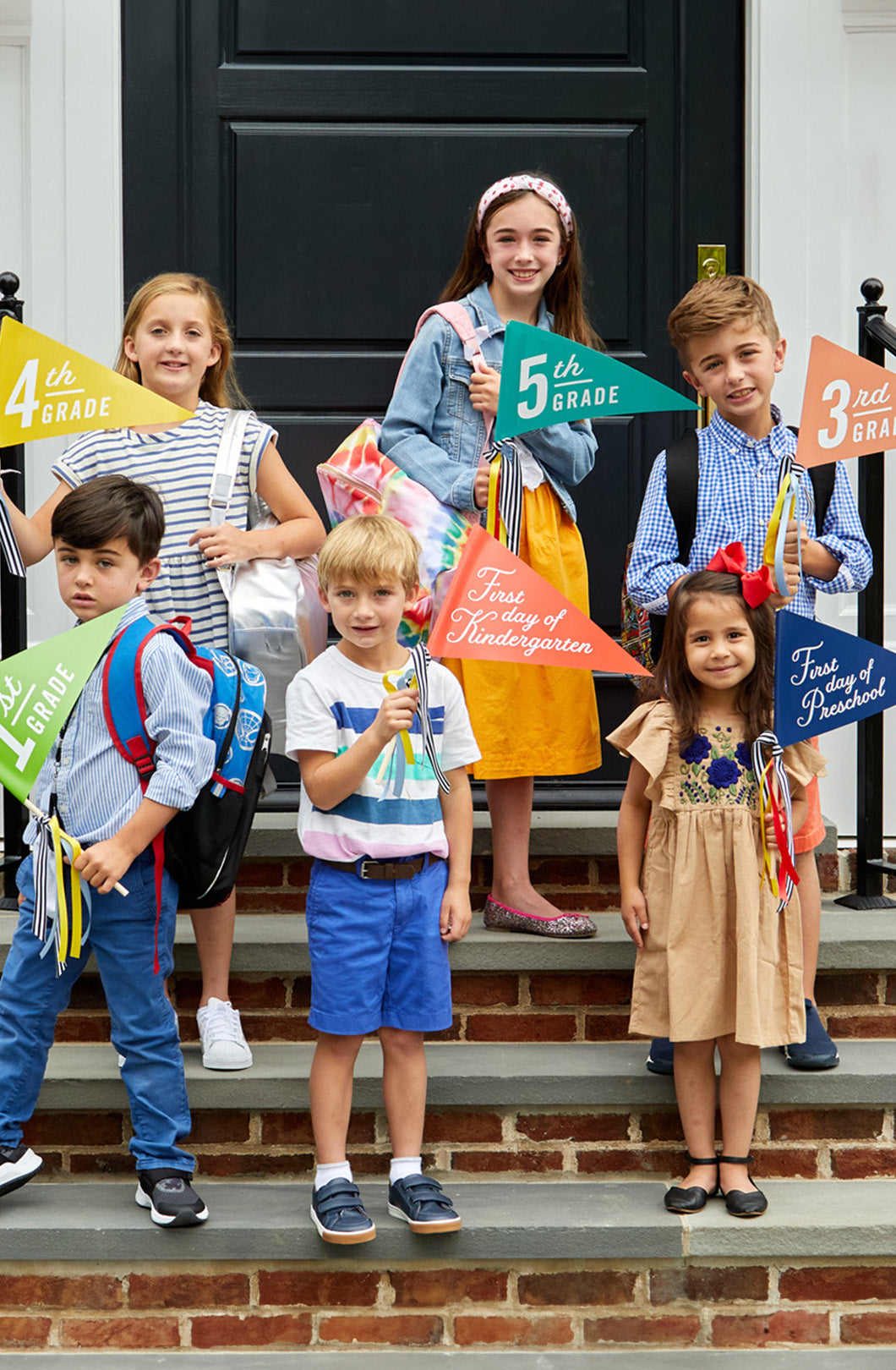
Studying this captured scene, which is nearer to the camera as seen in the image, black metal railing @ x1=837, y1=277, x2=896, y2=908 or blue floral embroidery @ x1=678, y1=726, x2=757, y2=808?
blue floral embroidery @ x1=678, y1=726, x2=757, y2=808

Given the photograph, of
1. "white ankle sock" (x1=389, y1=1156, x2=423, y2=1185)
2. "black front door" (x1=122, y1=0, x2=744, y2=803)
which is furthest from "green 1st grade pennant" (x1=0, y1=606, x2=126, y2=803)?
"black front door" (x1=122, y1=0, x2=744, y2=803)

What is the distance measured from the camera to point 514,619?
2723 mm

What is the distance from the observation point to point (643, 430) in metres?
4.21

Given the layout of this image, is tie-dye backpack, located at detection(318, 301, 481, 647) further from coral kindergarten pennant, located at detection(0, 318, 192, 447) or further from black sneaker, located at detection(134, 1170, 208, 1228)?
black sneaker, located at detection(134, 1170, 208, 1228)

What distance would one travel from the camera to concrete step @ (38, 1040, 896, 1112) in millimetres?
2926

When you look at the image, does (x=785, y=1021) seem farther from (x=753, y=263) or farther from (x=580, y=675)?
(x=753, y=263)

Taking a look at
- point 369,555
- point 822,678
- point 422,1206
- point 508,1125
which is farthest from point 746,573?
point 422,1206

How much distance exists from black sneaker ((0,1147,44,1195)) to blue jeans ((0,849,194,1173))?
35 mm

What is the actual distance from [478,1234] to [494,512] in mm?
1493

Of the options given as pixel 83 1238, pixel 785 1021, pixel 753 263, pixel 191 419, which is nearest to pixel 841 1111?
pixel 785 1021

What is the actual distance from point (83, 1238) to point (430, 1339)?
68 centimetres

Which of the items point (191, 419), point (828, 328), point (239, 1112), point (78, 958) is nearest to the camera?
point (78, 958)

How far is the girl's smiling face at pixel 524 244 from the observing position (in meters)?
3.23

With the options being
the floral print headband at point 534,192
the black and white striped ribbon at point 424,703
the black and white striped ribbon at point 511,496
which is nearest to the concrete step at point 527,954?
the black and white striped ribbon at point 424,703
